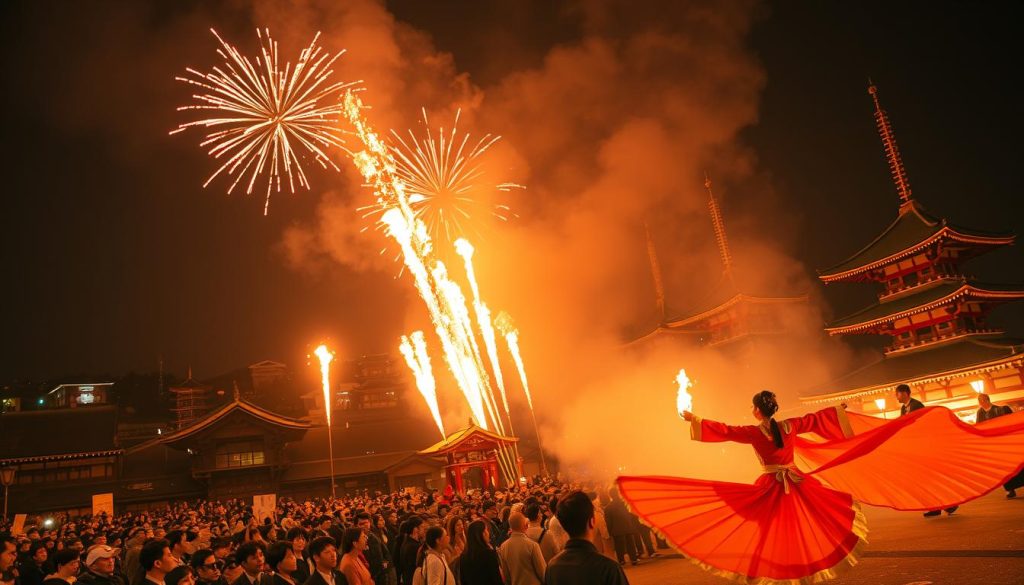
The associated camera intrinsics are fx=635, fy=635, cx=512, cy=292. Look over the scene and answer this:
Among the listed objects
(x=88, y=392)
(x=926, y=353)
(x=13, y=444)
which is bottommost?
(x=926, y=353)

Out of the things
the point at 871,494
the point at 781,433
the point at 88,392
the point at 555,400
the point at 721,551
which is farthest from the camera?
the point at 88,392

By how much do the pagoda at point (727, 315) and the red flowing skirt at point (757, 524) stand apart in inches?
1401

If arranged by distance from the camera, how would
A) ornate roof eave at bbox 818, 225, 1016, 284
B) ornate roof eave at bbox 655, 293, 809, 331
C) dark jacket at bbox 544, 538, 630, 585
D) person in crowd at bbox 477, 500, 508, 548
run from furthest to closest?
ornate roof eave at bbox 655, 293, 809, 331 < ornate roof eave at bbox 818, 225, 1016, 284 < person in crowd at bbox 477, 500, 508, 548 < dark jacket at bbox 544, 538, 630, 585

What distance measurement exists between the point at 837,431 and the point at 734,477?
79.7ft

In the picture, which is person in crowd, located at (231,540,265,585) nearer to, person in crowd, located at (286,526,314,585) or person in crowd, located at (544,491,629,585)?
person in crowd, located at (286,526,314,585)

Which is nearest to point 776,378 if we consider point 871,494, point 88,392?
A: point 871,494

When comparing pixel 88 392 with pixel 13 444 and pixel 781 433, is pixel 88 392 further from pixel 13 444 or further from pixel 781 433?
pixel 781 433

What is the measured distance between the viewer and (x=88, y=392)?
52094 millimetres

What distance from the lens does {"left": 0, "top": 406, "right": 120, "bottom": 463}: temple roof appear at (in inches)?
1217

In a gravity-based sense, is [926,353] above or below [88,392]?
below

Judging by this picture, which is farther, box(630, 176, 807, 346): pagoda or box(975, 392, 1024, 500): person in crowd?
box(630, 176, 807, 346): pagoda

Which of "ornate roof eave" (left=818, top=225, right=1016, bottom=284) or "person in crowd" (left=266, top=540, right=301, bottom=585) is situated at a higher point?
"ornate roof eave" (left=818, top=225, right=1016, bottom=284)

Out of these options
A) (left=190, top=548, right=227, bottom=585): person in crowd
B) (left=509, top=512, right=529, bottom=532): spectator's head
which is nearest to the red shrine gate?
(left=190, top=548, right=227, bottom=585): person in crowd

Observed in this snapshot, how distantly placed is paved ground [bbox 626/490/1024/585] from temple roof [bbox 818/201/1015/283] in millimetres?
15254
